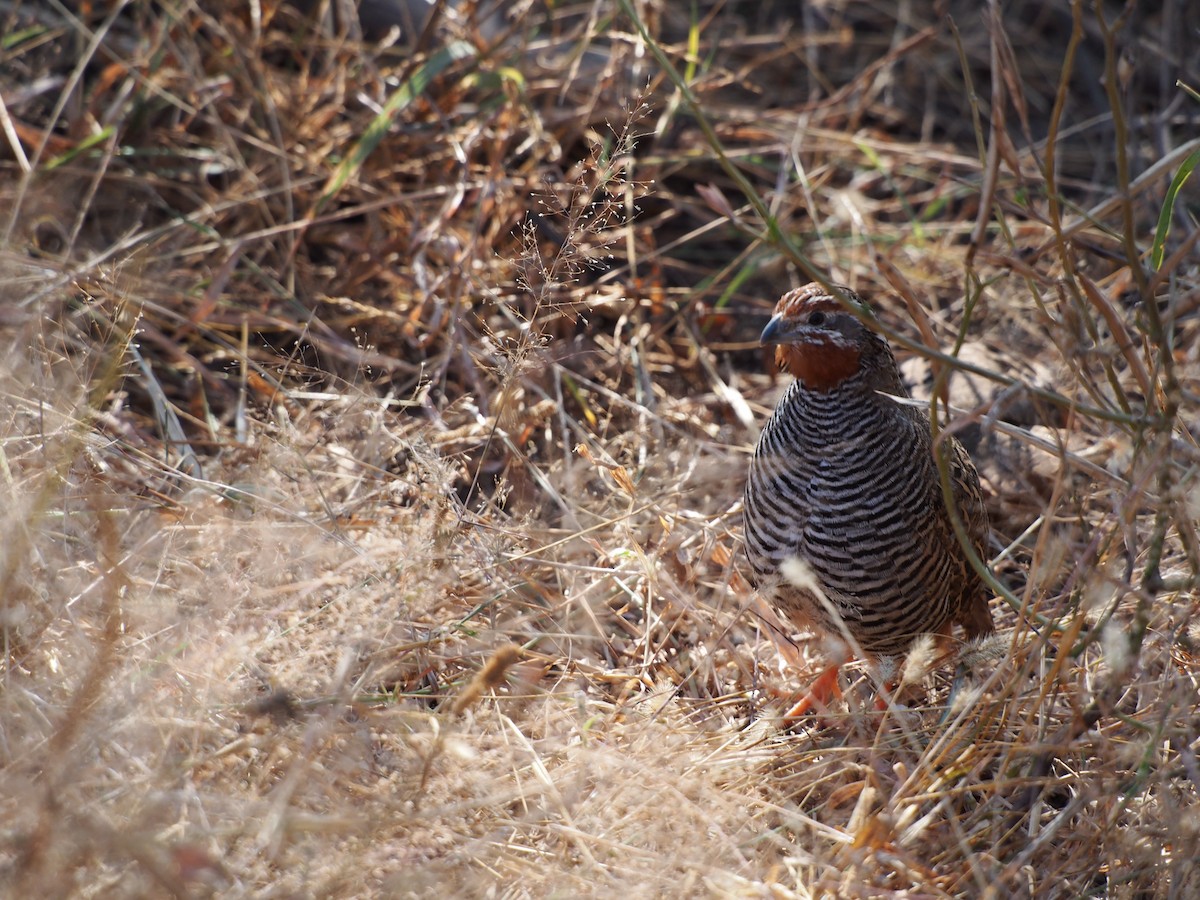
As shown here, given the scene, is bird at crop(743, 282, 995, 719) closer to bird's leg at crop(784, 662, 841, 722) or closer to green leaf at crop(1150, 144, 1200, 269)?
bird's leg at crop(784, 662, 841, 722)

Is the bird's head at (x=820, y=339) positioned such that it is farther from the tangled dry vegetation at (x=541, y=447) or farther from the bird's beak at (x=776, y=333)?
the tangled dry vegetation at (x=541, y=447)

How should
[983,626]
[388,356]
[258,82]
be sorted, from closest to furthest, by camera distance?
[983,626] < [388,356] < [258,82]

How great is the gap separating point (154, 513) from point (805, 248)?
2860 mm

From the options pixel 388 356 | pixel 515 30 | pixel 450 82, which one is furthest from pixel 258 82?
pixel 388 356

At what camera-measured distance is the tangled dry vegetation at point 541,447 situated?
7.19 ft

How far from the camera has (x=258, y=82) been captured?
179 inches

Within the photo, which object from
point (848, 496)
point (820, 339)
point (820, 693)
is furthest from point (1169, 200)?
point (820, 693)

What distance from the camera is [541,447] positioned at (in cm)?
393

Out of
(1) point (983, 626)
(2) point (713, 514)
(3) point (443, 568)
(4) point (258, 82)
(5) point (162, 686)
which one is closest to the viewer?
(5) point (162, 686)

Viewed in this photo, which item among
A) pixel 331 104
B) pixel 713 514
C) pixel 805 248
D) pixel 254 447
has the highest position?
pixel 331 104

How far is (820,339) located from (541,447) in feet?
4.03

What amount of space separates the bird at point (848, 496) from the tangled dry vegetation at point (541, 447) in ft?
0.84

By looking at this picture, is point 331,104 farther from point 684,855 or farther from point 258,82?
point 684,855

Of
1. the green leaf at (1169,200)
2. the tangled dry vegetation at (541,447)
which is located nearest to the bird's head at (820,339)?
the tangled dry vegetation at (541,447)
